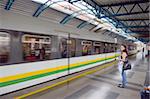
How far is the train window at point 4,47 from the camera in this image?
479 centimetres

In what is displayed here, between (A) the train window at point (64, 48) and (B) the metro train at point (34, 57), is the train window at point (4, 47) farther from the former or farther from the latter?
(A) the train window at point (64, 48)

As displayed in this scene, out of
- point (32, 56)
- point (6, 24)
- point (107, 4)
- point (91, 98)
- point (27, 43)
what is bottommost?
point (91, 98)

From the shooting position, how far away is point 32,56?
19.6 ft

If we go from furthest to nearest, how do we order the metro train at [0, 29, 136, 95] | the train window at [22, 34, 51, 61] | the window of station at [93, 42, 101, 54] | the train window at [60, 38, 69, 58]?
the window of station at [93, 42, 101, 54], the train window at [60, 38, 69, 58], the train window at [22, 34, 51, 61], the metro train at [0, 29, 136, 95]

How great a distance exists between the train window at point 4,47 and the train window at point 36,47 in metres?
0.61

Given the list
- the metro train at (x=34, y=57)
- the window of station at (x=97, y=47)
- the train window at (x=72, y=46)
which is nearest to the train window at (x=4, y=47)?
the metro train at (x=34, y=57)

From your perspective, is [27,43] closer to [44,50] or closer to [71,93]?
[44,50]

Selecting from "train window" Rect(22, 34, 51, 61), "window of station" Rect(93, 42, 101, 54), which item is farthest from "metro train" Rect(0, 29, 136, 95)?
"window of station" Rect(93, 42, 101, 54)

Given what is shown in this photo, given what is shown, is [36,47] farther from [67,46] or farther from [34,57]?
[67,46]

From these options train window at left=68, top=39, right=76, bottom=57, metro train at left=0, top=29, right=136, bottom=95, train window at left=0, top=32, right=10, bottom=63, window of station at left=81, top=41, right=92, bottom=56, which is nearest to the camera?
train window at left=0, top=32, right=10, bottom=63

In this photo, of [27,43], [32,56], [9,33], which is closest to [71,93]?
[32,56]

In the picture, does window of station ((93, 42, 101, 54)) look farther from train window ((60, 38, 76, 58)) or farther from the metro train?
train window ((60, 38, 76, 58))

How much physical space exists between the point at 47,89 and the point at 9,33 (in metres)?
2.32

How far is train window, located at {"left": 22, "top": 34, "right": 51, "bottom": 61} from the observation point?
5.62m
